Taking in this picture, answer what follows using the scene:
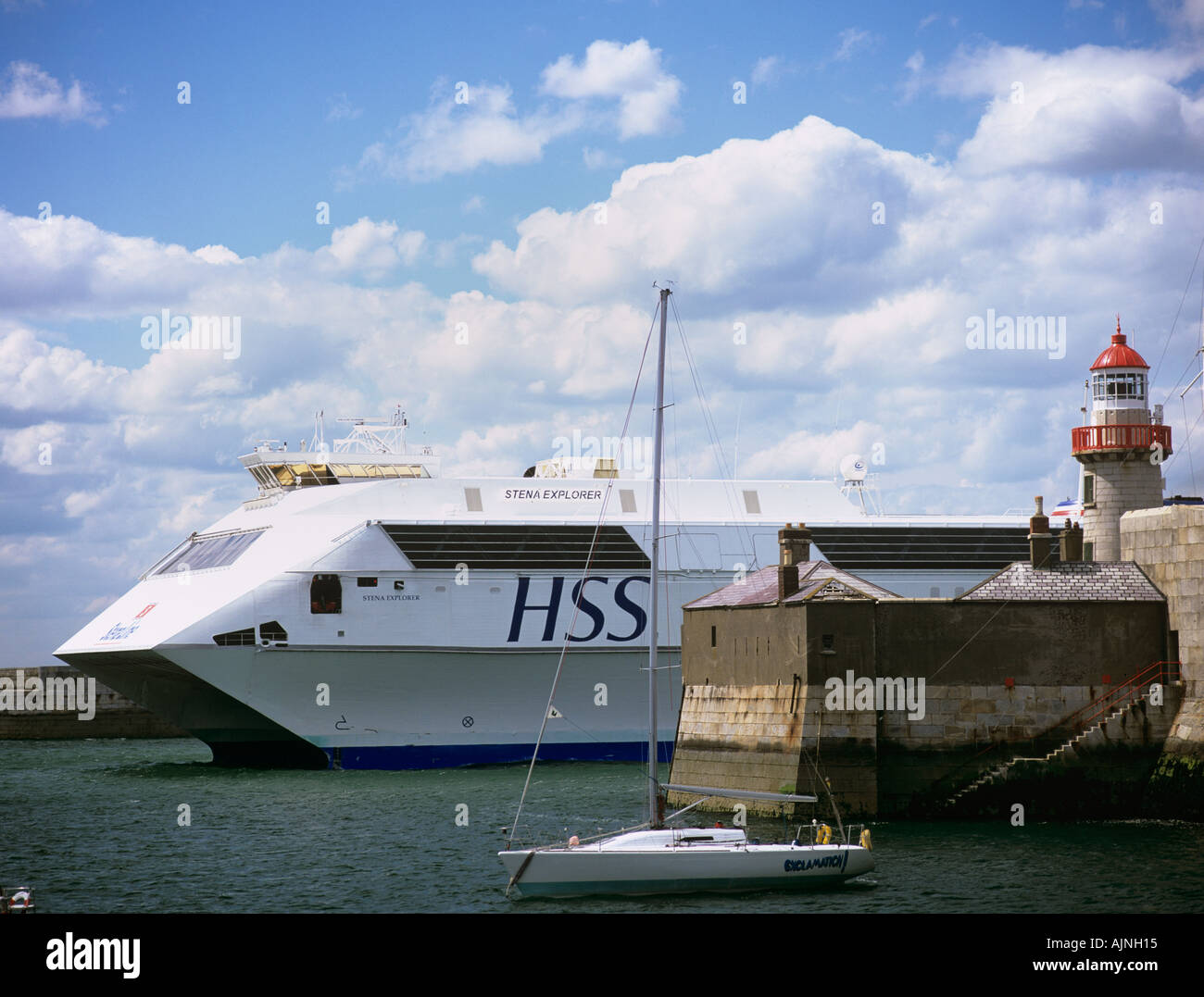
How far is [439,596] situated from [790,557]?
14871 mm

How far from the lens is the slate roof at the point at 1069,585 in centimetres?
3269

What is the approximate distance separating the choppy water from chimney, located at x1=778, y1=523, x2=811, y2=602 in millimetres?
5151

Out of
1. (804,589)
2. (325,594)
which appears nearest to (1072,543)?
(804,589)

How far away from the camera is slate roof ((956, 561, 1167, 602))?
32.7 m

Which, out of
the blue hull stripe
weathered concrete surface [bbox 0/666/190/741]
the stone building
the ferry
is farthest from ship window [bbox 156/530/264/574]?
the stone building

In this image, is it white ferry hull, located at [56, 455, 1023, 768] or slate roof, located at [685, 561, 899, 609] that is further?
white ferry hull, located at [56, 455, 1023, 768]

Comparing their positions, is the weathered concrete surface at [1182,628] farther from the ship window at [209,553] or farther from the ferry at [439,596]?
the ship window at [209,553]

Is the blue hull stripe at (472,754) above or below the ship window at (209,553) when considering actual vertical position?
below

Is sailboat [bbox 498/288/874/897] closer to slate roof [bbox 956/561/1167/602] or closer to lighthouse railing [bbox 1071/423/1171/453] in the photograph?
slate roof [bbox 956/561/1167/602]

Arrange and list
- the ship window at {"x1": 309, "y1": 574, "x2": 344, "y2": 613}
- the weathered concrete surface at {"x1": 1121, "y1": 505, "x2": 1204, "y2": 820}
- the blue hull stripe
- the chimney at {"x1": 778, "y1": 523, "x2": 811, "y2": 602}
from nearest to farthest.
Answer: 1. the weathered concrete surface at {"x1": 1121, "y1": 505, "x2": 1204, "y2": 820}
2. the chimney at {"x1": 778, "y1": 523, "x2": 811, "y2": 602}
3. the ship window at {"x1": 309, "y1": 574, "x2": 344, "y2": 613}
4. the blue hull stripe

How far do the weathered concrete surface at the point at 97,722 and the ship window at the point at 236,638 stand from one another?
27.5 meters

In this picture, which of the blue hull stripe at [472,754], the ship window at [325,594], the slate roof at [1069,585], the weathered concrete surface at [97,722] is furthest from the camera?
the weathered concrete surface at [97,722]

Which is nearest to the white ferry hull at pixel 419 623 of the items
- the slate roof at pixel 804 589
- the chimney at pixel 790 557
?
the chimney at pixel 790 557
